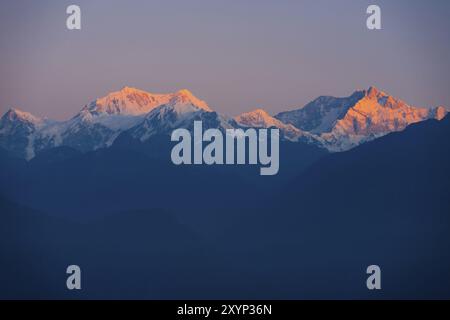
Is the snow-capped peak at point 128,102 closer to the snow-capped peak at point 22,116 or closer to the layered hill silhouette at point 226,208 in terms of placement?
the layered hill silhouette at point 226,208

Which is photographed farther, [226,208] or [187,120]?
[226,208]

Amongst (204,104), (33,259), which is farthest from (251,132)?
(33,259)

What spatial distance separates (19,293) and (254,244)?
4794 millimetres

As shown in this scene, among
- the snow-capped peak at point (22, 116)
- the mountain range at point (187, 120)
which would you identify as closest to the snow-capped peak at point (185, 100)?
the mountain range at point (187, 120)

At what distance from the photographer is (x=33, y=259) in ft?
88.9

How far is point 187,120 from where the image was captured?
1066 inches

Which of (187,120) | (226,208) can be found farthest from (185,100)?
(226,208)

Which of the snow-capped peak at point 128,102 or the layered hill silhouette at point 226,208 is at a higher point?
the snow-capped peak at point 128,102

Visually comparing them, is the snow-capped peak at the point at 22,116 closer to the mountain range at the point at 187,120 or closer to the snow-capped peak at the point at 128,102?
the mountain range at the point at 187,120

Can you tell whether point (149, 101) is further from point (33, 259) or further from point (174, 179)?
point (33, 259)

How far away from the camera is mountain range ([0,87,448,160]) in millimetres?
27031

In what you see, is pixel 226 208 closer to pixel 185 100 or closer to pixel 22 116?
pixel 185 100

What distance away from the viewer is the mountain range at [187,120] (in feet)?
88.7

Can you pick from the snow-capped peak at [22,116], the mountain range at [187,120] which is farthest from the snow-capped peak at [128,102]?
the snow-capped peak at [22,116]
